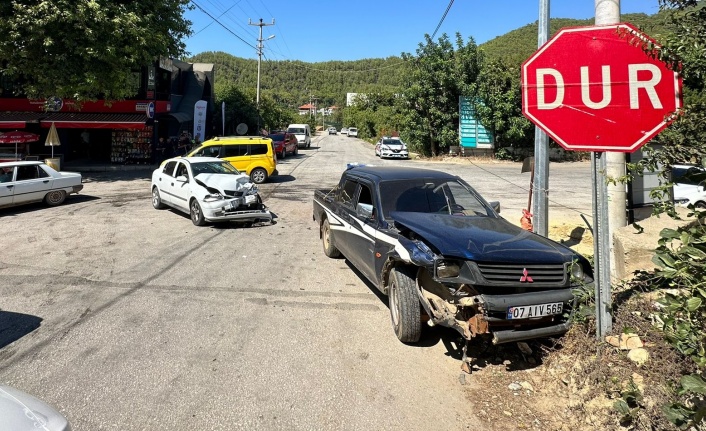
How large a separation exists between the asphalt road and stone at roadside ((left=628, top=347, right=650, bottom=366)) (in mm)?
1223

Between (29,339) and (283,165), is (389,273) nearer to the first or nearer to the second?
(29,339)

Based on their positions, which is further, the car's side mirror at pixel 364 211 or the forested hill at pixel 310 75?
the forested hill at pixel 310 75

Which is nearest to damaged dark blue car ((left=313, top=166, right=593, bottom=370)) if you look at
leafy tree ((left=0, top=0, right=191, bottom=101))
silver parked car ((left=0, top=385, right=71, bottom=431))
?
silver parked car ((left=0, top=385, right=71, bottom=431))

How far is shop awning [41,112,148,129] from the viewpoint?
938 inches

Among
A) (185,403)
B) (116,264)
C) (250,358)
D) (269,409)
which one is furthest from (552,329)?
(116,264)

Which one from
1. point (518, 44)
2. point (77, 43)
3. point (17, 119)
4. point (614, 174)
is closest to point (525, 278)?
point (614, 174)

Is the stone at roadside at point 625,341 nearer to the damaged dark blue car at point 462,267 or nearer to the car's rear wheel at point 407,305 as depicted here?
the damaged dark blue car at point 462,267

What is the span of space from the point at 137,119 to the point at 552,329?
25138 mm

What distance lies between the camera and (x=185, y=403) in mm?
3650

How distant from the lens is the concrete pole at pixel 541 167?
6879 mm

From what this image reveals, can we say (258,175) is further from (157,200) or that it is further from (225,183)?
(225,183)

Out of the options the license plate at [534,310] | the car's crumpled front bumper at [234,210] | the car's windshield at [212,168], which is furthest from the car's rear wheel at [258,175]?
the license plate at [534,310]

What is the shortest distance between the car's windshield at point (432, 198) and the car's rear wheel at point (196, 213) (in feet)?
19.8

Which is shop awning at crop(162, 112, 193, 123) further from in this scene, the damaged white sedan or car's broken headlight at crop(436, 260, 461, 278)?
car's broken headlight at crop(436, 260, 461, 278)
